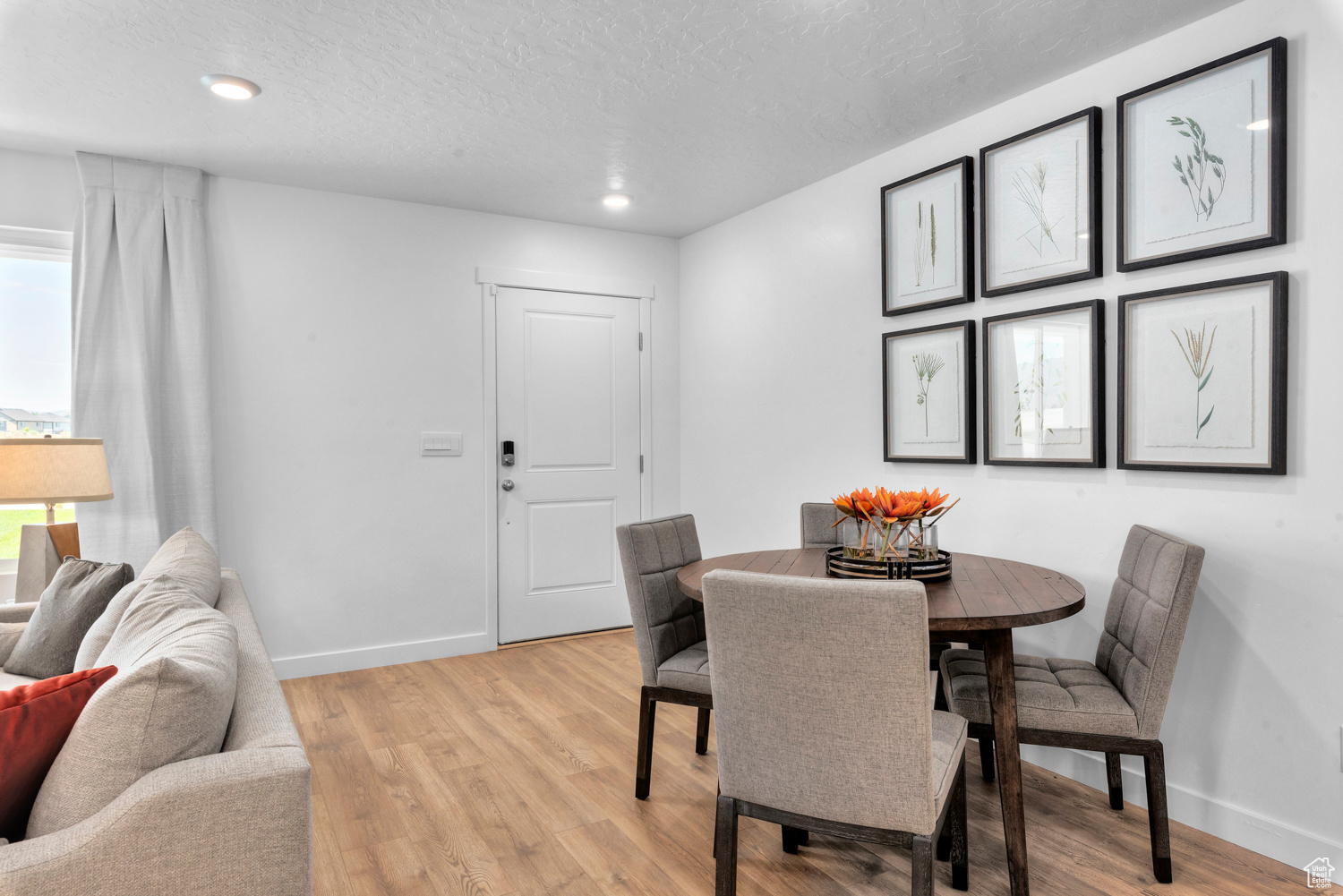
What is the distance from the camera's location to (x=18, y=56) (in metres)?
2.51

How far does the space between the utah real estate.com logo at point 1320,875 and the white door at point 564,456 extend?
10.7 feet

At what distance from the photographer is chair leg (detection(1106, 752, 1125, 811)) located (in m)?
2.41

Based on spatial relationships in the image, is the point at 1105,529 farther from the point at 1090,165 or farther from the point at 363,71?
the point at 363,71

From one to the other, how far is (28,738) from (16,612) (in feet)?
6.36

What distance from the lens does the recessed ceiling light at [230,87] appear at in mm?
2656

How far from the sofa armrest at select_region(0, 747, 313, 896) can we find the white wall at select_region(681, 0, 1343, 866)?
245cm

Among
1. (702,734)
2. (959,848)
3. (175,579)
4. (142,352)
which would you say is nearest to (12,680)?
(175,579)

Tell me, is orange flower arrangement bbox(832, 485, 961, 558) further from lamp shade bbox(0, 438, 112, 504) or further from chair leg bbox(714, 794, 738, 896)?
lamp shade bbox(0, 438, 112, 504)

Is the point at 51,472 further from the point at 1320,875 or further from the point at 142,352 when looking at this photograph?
the point at 1320,875

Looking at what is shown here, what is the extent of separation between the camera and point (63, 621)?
2.24 meters

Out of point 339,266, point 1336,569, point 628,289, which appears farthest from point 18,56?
point 1336,569

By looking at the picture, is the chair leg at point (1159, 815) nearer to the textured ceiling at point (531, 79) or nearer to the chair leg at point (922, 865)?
the chair leg at point (922, 865)

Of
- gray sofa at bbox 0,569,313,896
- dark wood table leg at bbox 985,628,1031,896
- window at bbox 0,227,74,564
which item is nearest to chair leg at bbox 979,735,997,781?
dark wood table leg at bbox 985,628,1031,896

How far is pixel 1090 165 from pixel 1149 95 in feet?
0.81
